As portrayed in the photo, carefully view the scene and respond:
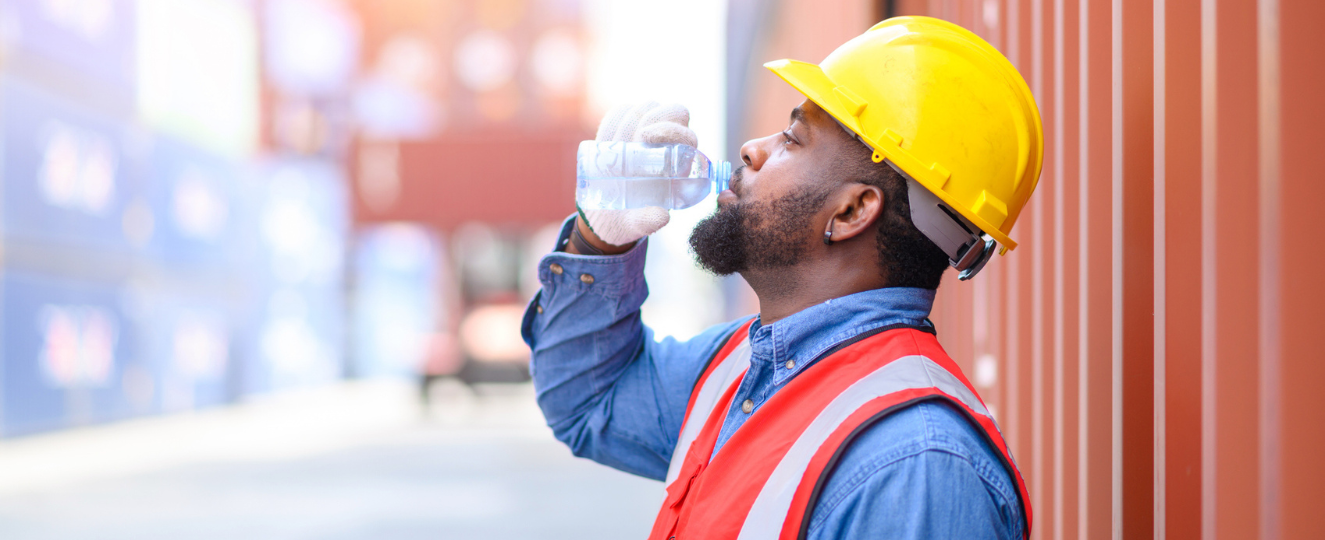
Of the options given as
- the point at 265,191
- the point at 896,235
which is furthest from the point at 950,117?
the point at 265,191

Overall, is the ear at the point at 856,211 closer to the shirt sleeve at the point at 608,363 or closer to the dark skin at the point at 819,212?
the dark skin at the point at 819,212

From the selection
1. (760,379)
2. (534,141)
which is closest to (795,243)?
(760,379)

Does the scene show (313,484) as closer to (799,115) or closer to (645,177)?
(645,177)

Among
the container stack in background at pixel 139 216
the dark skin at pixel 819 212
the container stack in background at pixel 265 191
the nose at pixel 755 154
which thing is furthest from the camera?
the container stack in background at pixel 265 191

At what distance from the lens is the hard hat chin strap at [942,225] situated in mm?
1998

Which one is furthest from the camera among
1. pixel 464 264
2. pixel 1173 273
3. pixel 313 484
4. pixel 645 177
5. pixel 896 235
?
pixel 464 264

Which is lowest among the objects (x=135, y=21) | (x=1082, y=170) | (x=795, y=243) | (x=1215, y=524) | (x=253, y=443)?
(x=253, y=443)

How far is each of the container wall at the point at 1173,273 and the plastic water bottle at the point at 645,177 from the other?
851 mm

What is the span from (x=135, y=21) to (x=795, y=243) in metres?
19.7

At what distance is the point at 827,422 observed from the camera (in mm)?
1696

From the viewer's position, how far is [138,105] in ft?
60.4

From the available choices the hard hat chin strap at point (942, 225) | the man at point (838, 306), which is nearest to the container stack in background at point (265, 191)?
the man at point (838, 306)

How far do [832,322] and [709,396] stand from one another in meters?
0.42

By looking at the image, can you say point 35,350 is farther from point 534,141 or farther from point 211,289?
point 534,141
